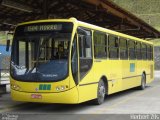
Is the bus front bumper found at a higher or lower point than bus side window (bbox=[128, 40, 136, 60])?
lower

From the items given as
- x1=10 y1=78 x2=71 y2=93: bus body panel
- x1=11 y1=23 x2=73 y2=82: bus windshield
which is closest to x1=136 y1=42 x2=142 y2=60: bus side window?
x1=11 y1=23 x2=73 y2=82: bus windshield

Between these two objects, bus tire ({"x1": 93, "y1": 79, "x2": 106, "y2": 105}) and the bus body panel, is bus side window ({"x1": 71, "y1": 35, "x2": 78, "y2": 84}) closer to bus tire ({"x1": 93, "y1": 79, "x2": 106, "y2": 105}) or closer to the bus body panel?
the bus body panel

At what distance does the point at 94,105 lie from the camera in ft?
48.2

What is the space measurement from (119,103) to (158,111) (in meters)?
2.44

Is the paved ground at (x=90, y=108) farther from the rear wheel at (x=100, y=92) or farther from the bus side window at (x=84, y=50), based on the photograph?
the bus side window at (x=84, y=50)

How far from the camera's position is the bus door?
13223mm

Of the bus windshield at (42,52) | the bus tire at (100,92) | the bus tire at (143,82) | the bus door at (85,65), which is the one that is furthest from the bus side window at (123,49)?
the bus windshield at (42,52)

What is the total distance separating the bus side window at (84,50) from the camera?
43.7ft

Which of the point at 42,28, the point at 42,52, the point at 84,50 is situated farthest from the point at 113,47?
the point at 42,52

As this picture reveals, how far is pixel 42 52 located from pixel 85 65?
1370 mm

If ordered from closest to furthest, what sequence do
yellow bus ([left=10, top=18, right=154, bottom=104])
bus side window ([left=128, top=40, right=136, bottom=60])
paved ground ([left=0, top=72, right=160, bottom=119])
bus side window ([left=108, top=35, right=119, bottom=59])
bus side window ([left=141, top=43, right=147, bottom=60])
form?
yellow bus ([left=10, top=18, right=154, bottom=104]) < paved ground ([left=0, top=72, right=160, bottom=119]) < bus side window ([left=108, top=35, right=119, bottom=59]) < bus side window ([left=128, top=40, right=136, bottom=60]) < bus side window ([left=141, top=43, right=147, bottom=60])

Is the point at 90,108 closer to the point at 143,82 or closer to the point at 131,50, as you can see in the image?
the point at 131,50

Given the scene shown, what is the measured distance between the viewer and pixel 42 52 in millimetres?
13281

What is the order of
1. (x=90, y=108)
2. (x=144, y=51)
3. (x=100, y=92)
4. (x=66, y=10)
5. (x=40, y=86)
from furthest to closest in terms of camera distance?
(x=144, y=51), (x=66, y=10), (x=100, y=92), (x=90, y=108), (x=40, y=86)
